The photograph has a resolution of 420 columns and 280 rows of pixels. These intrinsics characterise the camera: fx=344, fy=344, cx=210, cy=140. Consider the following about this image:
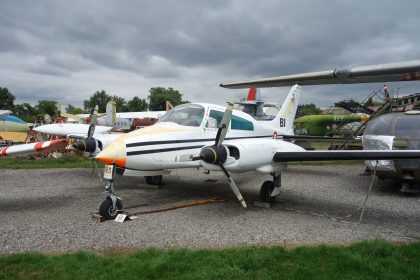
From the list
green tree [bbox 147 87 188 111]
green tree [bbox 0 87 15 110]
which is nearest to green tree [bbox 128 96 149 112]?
green tree [bbox 147 87 188 111]

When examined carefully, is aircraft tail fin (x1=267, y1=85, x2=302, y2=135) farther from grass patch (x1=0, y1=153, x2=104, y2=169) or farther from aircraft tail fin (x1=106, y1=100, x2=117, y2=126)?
aircraft tail fin (x1=106, y1=100, x2=117, y2=126)

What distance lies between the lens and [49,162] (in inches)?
663

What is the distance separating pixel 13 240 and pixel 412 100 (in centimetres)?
1591

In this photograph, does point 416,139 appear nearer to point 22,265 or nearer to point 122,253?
point 122,253

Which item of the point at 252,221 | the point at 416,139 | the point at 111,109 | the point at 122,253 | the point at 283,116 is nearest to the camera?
the point at 122,253

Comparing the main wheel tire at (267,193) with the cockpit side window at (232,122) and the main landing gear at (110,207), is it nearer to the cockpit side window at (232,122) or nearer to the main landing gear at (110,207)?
the cockpit side window at (232,122)

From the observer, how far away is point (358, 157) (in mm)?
7336

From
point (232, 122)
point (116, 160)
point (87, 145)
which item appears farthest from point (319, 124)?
point (116, 160)

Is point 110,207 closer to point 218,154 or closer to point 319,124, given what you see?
point 218,154

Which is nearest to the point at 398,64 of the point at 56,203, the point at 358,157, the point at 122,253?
the point at 358,157

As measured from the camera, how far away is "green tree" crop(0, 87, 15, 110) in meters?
72.5

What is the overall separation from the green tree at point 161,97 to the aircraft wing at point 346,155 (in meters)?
86.6

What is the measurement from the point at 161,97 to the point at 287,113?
3335 inches

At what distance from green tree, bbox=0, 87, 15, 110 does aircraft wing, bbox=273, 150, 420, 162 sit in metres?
78.4
